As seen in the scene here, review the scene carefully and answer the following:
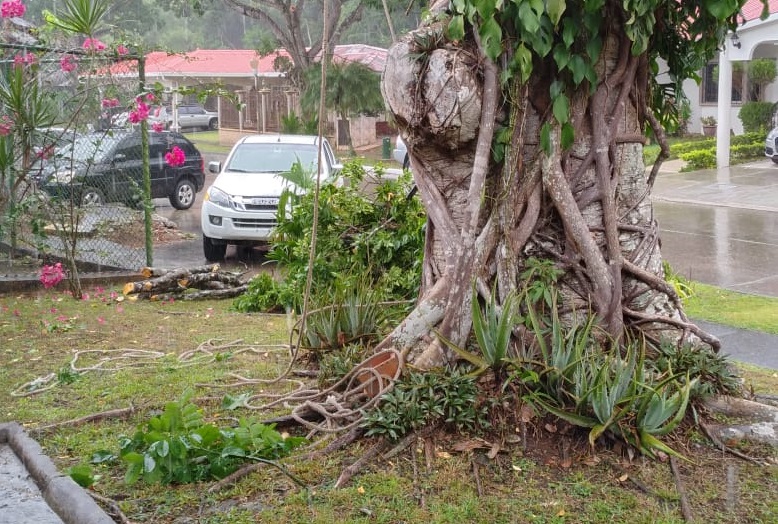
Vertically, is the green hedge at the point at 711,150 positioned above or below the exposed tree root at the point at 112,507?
above

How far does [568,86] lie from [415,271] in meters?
3.35

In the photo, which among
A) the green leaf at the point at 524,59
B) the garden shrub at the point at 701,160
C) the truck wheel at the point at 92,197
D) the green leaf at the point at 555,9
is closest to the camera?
the green leaf at the point at 555,9

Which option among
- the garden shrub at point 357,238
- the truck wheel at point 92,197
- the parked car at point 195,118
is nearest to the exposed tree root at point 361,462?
the garden shrub at point 357,238

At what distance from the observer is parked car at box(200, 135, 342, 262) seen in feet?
45.2

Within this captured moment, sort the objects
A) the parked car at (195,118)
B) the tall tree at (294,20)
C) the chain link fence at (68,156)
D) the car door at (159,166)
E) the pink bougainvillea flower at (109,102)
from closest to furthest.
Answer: the chain link fence at (68,156)
the pink bougainvillea flower at (109,102)
the car door at (159,166)
the tall tree at (294,20)
the parked car at (195,118)

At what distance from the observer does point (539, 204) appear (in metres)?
5.39

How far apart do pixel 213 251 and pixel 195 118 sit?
40821 mm

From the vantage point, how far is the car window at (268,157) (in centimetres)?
1502

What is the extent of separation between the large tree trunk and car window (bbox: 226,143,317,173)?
31.3ft

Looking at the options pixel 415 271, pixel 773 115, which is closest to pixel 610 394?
pixel 415 271

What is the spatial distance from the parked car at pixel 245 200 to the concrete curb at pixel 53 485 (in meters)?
8.00

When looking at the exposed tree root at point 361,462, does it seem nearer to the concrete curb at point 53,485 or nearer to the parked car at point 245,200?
the concrete curb at point 53,485

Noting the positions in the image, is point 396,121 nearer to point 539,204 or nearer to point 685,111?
point 539,204

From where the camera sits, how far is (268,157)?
→ 50.2 ft
